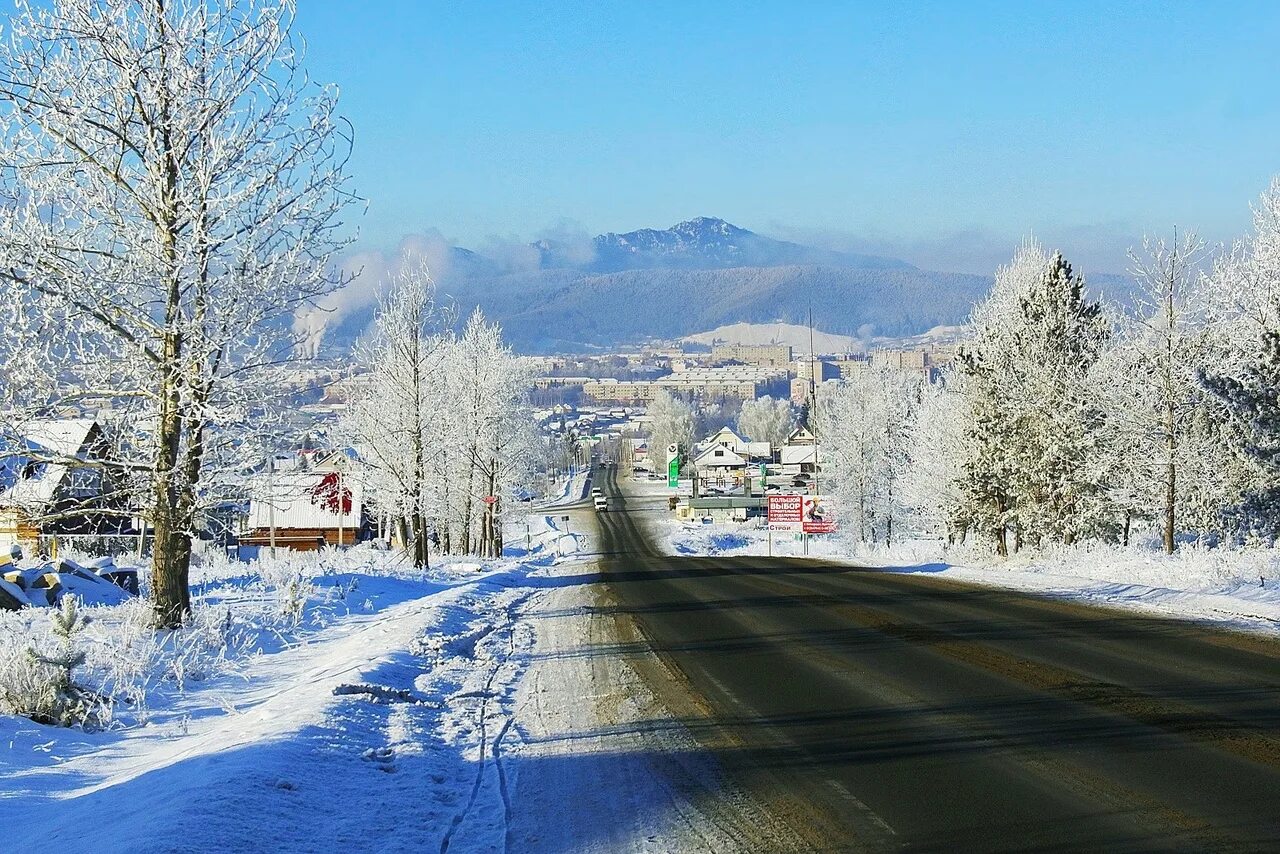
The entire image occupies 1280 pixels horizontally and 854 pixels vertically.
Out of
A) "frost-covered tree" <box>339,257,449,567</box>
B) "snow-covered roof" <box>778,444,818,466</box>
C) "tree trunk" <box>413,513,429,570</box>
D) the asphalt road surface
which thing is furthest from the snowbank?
"snow-covered roof" <box>778,444,818,466</box>

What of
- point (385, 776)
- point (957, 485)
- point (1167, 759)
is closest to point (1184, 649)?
point (1167, 759)

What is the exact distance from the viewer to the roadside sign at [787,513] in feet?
153

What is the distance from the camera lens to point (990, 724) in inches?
356

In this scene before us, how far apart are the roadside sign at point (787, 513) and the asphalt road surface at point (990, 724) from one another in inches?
1136

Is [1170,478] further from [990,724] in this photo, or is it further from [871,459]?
[871,459]

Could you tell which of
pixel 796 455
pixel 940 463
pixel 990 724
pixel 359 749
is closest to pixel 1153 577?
pixel 990 724

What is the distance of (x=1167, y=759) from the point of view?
7691mm

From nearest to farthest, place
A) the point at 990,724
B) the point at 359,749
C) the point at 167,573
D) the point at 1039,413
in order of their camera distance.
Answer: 1. the point at 359,749
2. the point at 990,724
3. the point at 167,573
4. the point at 1039,413

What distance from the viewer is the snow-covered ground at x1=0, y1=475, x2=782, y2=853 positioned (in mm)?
6320

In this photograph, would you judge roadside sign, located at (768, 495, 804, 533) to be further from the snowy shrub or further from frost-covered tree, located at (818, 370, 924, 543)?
Answer: the snowy shrub

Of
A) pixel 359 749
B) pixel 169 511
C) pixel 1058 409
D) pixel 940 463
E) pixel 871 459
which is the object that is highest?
pixel 1058 409

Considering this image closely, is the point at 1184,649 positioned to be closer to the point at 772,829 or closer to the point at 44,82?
the point at 772,829

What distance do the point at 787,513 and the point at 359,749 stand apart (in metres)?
39.8

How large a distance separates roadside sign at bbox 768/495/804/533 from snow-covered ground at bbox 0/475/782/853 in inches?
1219
